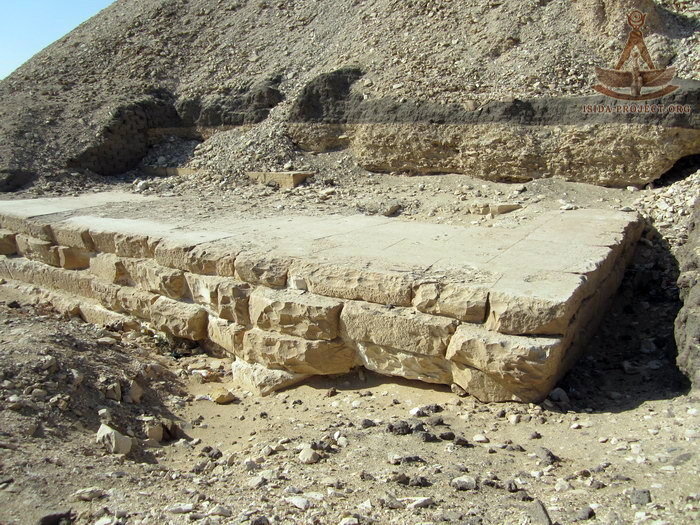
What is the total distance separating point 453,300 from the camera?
333cm

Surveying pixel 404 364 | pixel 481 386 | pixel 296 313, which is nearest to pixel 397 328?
pixel 404 364

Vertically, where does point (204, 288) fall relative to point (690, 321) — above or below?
above

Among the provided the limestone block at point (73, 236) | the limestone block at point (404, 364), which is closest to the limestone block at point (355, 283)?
the limestone block at point (404, 364)

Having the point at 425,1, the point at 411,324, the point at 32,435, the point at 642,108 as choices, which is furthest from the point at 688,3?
the point at 32,435

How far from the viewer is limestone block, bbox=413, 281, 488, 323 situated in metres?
3.26

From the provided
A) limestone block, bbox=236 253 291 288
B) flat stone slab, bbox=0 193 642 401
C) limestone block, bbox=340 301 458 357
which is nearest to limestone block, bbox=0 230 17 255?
flat stone slab, bbox=0 193 642 401

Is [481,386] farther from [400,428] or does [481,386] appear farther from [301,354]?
[301,354]

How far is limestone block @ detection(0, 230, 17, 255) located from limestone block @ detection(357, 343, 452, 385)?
15.4 ft

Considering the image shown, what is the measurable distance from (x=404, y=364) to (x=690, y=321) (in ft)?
5.50

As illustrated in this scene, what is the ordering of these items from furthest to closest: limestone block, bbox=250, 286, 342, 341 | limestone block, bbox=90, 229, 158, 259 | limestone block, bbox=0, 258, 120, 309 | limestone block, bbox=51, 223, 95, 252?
1. limestone block, bbox=51, 223, 95, 252
2. limestone block, bbox=0, 258, 120, 309
3. limestone block, bbox=90, 229, 158, 259
4. limestone block, bbox=250, 286, 342, 341

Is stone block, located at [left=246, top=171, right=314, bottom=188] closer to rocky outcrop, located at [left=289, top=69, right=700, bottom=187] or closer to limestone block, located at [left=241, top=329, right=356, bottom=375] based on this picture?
rocky outcrop, located at [left=289, top=69, right=700, bottom=187]

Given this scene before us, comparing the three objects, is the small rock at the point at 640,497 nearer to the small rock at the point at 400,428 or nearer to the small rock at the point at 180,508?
the small rock at the point at 400,428

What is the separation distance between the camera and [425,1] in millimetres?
9023

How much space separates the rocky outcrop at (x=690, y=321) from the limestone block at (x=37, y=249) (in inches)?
216
